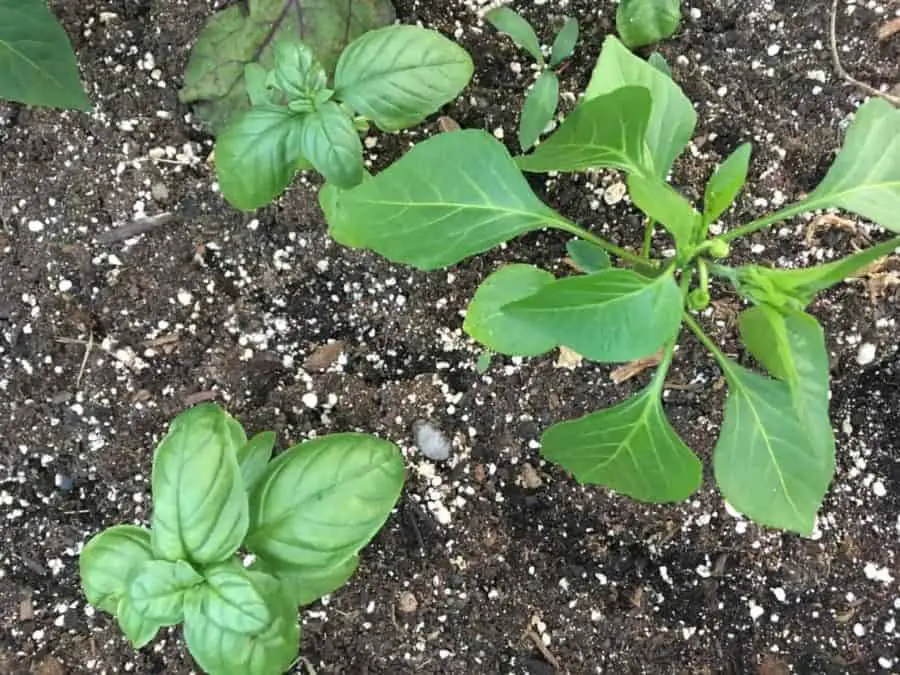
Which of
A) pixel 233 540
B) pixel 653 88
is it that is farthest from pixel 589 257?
pixel 233 540

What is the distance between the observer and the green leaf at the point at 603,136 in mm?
997

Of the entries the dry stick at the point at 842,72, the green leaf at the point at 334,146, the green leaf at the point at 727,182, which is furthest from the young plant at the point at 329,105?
the dry stick at the point at 842,72

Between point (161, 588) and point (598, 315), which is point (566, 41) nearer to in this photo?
point (598, 315)

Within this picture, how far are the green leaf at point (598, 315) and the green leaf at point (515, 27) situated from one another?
22.5 inches

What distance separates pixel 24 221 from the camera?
4.82 feet

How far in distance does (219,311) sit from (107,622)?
54cm

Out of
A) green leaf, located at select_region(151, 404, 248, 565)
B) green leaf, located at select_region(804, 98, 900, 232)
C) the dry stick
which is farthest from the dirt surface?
green leaf, located at select_region(151, 404, 248, 565)

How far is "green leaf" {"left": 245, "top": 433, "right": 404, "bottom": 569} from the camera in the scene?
108cm

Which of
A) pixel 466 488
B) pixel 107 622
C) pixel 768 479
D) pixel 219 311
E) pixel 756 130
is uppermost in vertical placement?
pixel 756 130

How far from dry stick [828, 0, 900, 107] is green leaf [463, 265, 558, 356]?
2.11 feet

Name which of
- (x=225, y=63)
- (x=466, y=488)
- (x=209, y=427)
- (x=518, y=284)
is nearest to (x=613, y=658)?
(x=466, y=488)

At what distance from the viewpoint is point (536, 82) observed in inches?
55.5

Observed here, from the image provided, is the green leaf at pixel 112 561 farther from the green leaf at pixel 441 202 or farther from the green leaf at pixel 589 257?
the green leaf at pixel 589 257

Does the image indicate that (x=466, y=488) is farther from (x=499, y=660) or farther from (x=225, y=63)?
(x=225, y=63)
